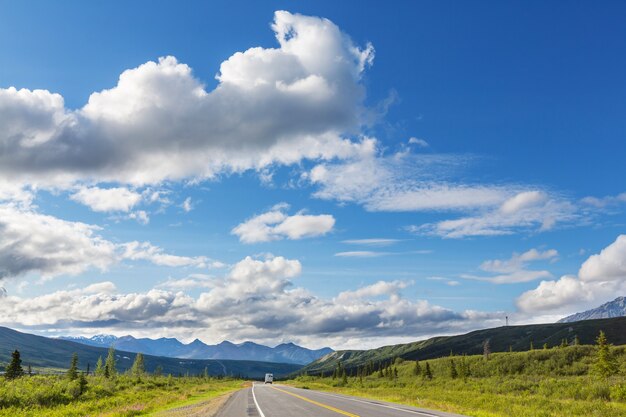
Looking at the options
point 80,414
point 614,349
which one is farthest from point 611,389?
point 614,349

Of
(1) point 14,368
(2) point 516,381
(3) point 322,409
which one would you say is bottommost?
(2) point 516,381

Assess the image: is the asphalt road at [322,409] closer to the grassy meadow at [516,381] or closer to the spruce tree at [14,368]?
the grassy meadow at [516,381]

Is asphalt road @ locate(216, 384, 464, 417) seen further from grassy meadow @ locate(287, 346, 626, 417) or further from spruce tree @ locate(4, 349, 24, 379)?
spruce tree @ locate(4, 349, 24, 379)

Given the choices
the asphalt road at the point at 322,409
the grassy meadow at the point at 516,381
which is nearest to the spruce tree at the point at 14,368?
the grassy meadow at the point at 516,381

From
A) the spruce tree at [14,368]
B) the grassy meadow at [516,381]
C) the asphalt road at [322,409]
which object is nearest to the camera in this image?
the asphalt road at [322,409]

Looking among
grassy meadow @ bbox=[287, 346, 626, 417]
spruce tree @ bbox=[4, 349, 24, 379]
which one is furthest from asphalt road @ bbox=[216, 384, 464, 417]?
spruce tree @ bbox=[4, 349, 24, 379]

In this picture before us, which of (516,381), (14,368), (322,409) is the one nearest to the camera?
(322,409)

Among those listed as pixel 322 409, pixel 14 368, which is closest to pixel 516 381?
pixel 322 409

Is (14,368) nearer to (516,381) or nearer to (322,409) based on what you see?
(322,409)

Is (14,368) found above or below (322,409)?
below

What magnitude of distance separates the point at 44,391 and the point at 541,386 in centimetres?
6147

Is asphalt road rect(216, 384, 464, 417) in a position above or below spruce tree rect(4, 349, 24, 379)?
above

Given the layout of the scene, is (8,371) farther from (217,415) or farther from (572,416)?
(572,416)

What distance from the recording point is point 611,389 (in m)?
51.9
